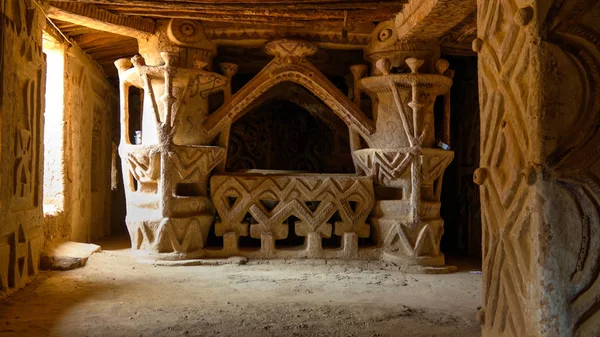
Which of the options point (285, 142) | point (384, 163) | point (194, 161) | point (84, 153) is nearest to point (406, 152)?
point (384, 163)

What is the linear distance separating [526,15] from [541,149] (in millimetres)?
604

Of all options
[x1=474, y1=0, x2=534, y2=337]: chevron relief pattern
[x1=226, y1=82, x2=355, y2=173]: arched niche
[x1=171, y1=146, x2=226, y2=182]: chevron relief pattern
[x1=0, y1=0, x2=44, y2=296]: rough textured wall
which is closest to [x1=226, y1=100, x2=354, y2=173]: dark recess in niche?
[x1=226, y1=82, x2=355, y2=173]: arched niche

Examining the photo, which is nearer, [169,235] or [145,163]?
[169,235]

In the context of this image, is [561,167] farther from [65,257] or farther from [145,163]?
[65,257]

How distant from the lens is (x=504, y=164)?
8.74 ft

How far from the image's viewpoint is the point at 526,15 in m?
2.32

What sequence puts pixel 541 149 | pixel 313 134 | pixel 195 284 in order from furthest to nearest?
1. pixel 313 134
2. pixel 195 284
3. pixel 541 149

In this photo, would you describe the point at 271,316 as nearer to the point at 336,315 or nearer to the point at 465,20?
the point at 336,315

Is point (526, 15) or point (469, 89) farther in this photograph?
point (469, 89)

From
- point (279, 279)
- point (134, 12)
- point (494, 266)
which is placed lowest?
point (279, 279)

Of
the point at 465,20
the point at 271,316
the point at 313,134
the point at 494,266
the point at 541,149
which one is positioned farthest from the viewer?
the point at 313,134

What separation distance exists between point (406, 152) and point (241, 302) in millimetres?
2919

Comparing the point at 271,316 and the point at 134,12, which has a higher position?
the point at 134,12

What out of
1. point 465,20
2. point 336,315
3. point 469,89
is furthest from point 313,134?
point 336,315
